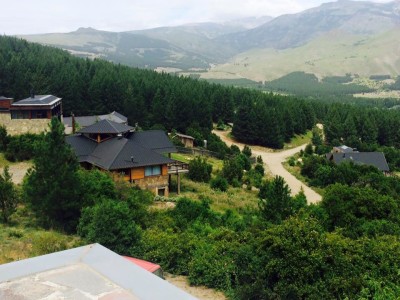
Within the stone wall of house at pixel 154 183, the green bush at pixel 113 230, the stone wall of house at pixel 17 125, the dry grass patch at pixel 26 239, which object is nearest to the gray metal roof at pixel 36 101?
the stone wall of house at pixel 17 125

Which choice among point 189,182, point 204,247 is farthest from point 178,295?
point 189,182

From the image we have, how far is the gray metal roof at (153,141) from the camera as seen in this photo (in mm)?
36125

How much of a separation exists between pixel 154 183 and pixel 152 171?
849mm

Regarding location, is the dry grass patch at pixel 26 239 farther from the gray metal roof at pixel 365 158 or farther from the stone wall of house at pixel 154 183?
the gray metal roof at pixel 365 158

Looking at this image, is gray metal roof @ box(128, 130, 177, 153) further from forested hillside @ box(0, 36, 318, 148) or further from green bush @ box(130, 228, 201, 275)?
green bush @ box(130, 228, 201, 275)

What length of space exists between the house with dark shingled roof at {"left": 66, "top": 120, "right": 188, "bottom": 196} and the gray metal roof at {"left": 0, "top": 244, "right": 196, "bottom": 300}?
75.3 ft

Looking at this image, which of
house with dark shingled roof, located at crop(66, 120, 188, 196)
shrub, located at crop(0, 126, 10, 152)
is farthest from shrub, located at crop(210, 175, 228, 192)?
shrub, located at crop(0, 126, 10, 152)

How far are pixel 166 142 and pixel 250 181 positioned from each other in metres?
9.97

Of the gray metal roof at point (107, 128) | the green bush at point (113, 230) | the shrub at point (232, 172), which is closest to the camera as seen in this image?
the green bush at point (113, 230)

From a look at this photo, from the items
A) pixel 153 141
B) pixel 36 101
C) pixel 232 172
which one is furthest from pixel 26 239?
pixel 36 101

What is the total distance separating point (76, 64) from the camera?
283 ft

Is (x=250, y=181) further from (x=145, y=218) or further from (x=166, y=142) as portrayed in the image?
(x=145, y=218)

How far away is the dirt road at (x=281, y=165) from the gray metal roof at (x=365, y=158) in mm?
6899

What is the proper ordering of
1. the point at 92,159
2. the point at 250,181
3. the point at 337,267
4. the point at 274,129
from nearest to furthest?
the point at 337,267 → the point at 92,159 → the point at 250,181 → the point at 274,129
